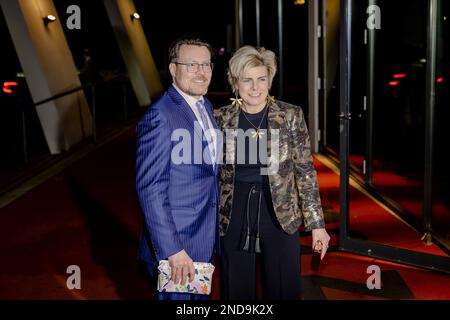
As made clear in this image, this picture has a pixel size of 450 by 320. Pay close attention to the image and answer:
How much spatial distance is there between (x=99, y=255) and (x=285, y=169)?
93.4 inches

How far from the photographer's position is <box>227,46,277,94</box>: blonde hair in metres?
2.22

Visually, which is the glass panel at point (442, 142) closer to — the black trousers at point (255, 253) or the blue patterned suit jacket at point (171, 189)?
the black trousers at point (255, 253)

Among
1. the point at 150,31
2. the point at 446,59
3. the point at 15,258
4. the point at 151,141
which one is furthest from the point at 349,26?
the point at 150,31

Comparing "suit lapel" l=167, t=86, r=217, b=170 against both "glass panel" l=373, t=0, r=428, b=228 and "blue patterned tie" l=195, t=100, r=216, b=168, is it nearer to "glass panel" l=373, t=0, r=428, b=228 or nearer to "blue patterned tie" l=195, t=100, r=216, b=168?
"blue patterned tie" l=195, t=100, r=216, b=168

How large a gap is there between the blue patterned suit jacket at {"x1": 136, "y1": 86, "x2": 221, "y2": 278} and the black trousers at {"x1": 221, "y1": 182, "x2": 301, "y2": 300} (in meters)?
0.16

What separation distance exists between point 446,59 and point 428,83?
5.08 meters

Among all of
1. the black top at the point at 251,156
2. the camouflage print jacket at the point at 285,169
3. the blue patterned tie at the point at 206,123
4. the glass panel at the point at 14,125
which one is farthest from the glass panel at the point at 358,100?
the blue patterned tie at the point at 206,123

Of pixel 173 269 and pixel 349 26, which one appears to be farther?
pixel 349 26

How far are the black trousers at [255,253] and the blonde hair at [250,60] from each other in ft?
1.42

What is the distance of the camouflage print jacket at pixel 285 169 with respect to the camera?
225cm

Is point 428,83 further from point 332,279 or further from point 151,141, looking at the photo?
point 151,141

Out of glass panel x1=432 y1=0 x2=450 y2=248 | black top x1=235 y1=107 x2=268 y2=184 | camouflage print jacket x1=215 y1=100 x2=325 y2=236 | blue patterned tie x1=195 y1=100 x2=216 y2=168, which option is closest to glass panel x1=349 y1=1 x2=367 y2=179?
glass panel x1=432 y1=0 x2=450 y2=248

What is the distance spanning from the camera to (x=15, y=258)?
4227 millimetres

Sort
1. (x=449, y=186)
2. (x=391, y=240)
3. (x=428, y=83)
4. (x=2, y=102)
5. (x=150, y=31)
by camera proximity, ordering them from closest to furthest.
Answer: (x=428, y=83) → (x=391, y=240) → (x=449, y=186) → (x=2, y=102) → (x=150, y=31)
